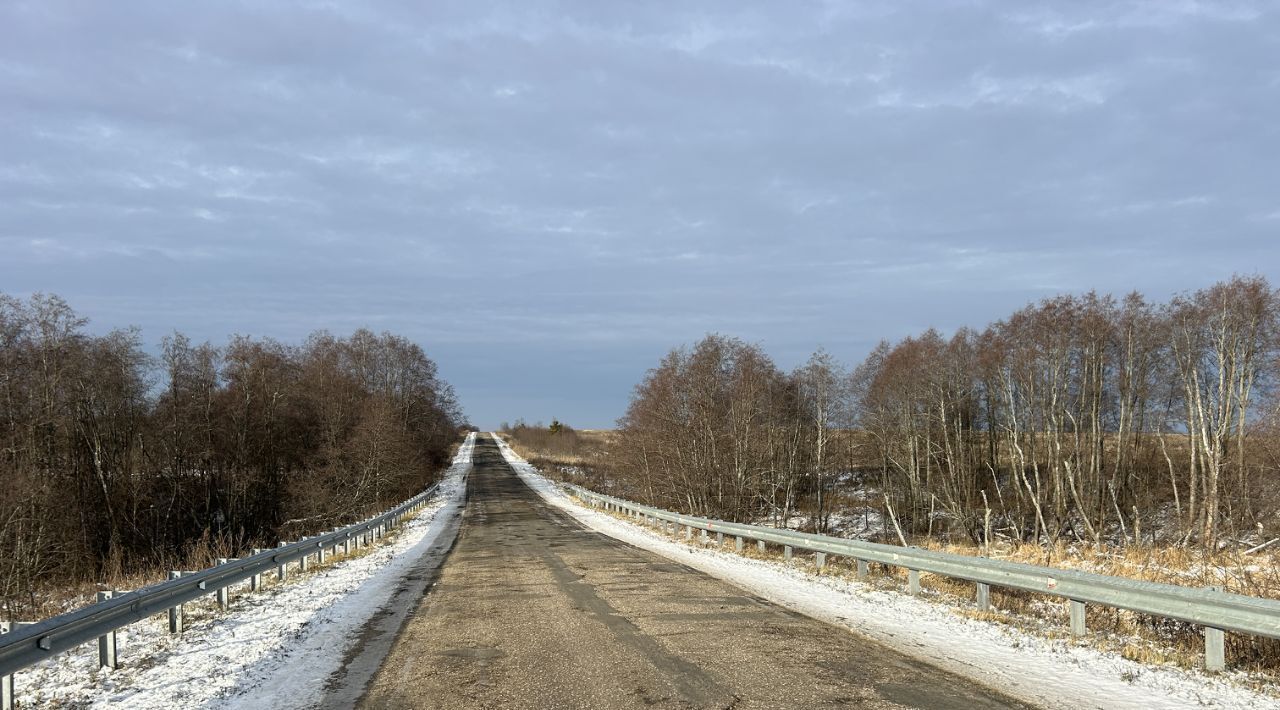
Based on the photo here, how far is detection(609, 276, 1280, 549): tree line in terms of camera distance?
30.1 meters

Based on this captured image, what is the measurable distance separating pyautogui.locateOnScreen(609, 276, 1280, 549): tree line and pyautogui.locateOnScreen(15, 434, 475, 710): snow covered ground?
26.3 meters

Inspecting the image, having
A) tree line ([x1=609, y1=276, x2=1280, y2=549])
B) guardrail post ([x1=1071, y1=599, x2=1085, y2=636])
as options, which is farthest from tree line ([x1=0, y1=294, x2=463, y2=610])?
guardrail post ([x1=1071, y1=599, x2=1085, y2=636])

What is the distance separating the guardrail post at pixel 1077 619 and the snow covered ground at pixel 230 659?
773 centimetres

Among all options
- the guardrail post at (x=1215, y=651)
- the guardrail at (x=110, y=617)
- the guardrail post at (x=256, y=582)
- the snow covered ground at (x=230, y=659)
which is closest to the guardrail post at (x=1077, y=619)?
the guardrail post at (x=1215, y=651)

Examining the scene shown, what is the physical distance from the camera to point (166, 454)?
40.8 meters

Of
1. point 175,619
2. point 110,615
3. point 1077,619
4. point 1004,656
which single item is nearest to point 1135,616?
point 1077,619

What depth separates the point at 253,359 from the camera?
4769cm

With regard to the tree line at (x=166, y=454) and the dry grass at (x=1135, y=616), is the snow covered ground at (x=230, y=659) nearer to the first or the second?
the dry grass at (x=1135, y=616)

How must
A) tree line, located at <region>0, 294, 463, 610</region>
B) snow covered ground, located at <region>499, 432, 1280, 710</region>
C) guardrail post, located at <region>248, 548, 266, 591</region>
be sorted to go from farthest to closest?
tree line, located at <region>0, 294, 463, 610</region> → guardrail post, located at <region>248, 548, 266, 591</region> → snow covered ground, located at <region>499, 432, 1280, 710</region>

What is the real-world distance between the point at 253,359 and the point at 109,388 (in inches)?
429

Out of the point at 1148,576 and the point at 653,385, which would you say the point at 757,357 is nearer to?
the point at 653,385

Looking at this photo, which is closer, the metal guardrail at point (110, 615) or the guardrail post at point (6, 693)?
the guardrail post at point (6, 693)

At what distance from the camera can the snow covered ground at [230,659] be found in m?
6.14

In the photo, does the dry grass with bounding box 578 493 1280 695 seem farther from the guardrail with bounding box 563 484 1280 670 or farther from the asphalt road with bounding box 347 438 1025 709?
the asphalt road with bounding box 347 438 1025 709
